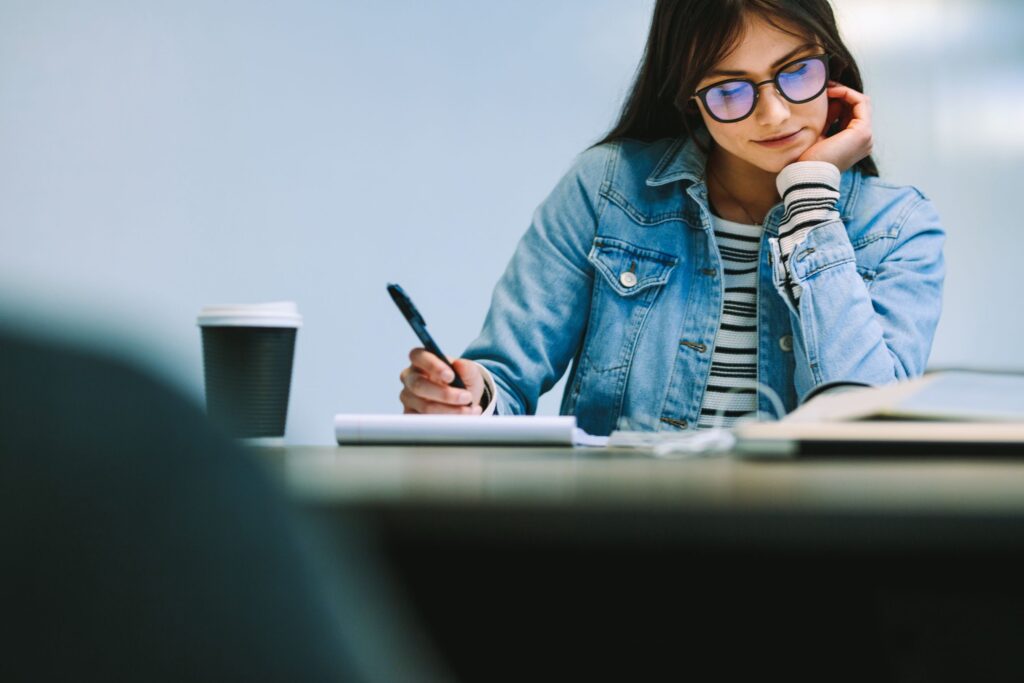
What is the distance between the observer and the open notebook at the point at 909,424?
580 mm

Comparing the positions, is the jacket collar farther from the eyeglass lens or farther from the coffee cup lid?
the coffee cup lid

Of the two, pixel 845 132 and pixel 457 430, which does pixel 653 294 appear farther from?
pixel 457 430

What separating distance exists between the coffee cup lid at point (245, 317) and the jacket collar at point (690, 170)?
806mm

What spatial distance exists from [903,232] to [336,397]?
138 centimetres

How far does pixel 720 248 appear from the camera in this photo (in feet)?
5.02

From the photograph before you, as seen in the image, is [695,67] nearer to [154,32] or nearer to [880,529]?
[880,529]

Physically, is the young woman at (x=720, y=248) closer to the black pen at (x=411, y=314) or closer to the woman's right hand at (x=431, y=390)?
the woman's right hand at (x=431, y=390)

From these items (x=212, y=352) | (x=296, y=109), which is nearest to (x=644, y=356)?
(x=212, y=352)

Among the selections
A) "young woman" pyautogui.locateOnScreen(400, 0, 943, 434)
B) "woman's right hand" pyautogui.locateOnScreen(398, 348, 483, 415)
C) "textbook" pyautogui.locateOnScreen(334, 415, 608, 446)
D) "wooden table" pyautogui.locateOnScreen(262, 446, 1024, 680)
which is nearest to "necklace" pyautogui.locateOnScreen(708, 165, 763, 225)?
"young woman" pyautogui.locateOnScreen(400, 0, 943, 434)

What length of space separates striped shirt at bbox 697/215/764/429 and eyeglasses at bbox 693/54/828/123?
0.19 m

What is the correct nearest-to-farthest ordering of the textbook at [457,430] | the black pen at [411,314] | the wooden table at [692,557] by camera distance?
the wooden table at [692,557] → the textbook at [457,430] → the black pen at [411,314]

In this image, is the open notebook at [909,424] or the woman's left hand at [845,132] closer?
the open notebook at [909,424]

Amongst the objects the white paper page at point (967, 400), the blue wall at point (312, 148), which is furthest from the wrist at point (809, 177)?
the blue wall at point (312, 148)

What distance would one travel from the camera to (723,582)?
24.4 inches
